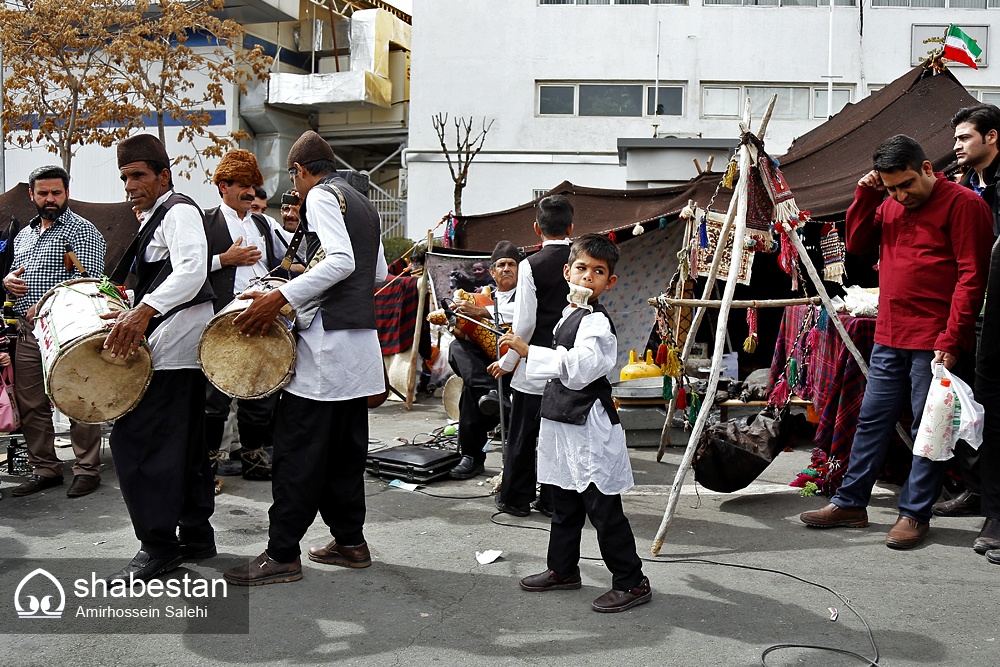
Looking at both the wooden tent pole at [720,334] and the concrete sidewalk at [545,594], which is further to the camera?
the wooden tent pole at [720,334]

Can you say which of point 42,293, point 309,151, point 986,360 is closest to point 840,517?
point 986,360

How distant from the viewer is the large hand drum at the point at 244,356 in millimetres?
3555

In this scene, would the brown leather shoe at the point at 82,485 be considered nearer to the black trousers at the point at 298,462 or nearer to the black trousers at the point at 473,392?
the black trousers at the point at 298,462

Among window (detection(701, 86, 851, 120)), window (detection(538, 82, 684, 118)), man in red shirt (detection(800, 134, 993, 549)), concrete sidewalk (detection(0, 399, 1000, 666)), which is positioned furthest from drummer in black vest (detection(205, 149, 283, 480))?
window (detection(701, 86, 851, 120))

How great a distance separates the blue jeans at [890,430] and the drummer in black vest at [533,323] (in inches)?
70.7

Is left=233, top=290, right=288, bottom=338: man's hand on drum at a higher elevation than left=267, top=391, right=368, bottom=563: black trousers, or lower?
higher

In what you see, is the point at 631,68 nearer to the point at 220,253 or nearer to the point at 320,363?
the point at 220,253

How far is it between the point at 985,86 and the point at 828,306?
63.1 feet

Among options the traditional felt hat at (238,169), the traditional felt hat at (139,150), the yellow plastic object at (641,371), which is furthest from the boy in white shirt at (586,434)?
the yellow plastic object at (641,371)

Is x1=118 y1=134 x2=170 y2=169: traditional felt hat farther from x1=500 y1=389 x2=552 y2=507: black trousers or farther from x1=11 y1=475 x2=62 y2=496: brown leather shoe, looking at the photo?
x1=11 y1=475 x2=62 y2=496: brown leather shoe

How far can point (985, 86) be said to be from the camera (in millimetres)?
19875

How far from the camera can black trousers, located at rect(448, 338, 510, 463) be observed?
5.82 m

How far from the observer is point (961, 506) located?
15.6 ft

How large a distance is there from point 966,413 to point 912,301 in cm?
65
